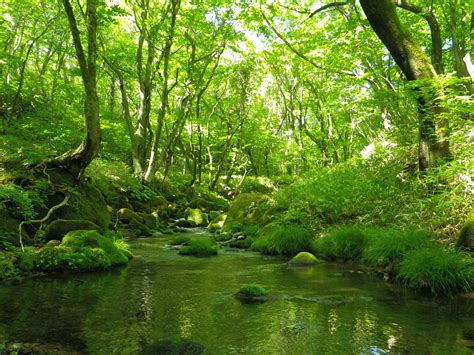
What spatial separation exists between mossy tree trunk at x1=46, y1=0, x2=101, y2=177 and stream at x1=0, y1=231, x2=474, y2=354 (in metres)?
4.46

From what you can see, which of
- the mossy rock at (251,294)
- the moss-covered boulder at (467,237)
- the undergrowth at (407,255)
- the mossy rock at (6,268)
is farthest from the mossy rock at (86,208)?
the moss-covered boulder at (467,237)

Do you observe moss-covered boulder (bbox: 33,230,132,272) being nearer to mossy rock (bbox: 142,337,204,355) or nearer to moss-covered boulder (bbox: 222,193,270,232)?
mossy rock (bbox: 142,337,204,355)

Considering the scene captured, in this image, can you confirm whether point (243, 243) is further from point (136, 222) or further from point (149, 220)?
point (149, 220)

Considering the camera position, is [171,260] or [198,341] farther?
[171,260]

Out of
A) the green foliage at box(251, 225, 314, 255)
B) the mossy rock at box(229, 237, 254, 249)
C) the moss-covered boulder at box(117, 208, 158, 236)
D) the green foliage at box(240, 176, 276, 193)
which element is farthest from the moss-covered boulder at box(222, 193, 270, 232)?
the green foliage at box(240, 176, 276, 193)

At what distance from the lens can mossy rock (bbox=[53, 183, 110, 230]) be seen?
10.0 m

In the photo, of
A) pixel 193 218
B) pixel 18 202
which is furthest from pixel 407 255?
pixel 193 218

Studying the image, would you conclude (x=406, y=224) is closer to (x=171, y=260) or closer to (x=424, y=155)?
(x=424, y=155)

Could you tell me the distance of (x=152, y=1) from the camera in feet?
64.0

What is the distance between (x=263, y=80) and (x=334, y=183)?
1931 centimetres

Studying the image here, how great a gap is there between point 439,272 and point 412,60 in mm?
5271

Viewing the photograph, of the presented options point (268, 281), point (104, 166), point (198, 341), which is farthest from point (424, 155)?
point (104, 166)

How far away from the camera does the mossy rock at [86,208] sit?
10039mm

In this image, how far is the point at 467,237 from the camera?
655 cm
